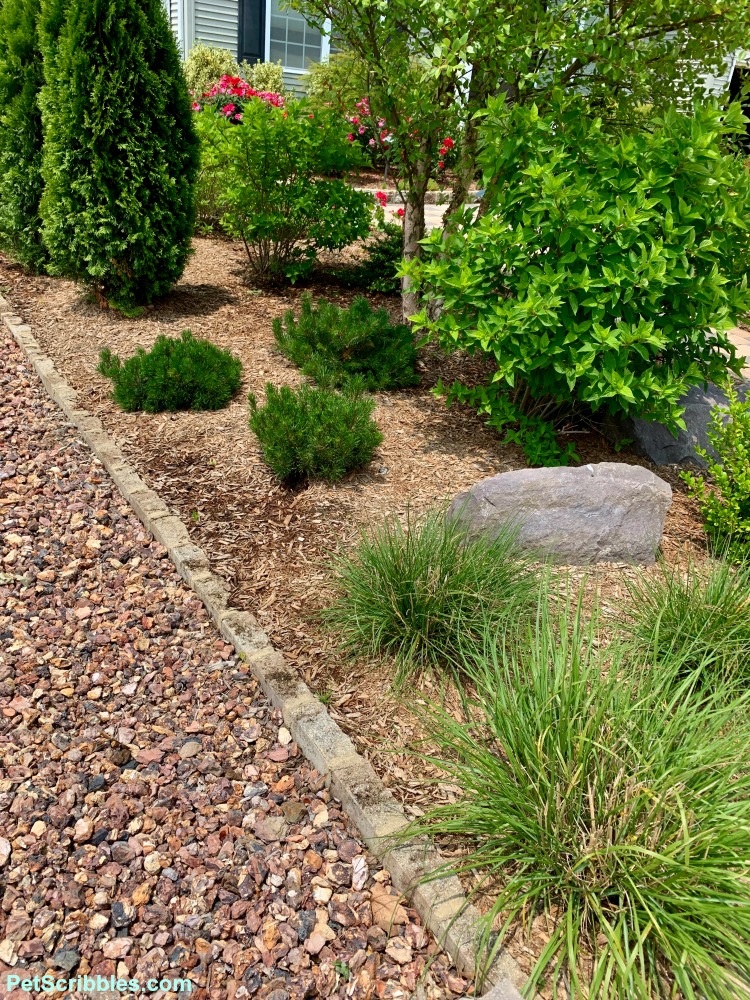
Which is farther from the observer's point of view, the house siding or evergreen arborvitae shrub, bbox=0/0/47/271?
evergreen arborvitae shrub, bbox=0/0/47/271

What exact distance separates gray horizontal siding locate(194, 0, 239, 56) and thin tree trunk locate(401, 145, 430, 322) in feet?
35.9

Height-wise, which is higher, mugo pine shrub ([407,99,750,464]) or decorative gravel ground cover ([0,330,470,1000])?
mugo pine shrub ([407,99,750,464])

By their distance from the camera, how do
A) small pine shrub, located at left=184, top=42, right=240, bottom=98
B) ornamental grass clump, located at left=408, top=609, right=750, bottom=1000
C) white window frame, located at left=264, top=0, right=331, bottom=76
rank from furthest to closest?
1. white window frame, located at left=264, top=0, right=331, bottom=76
2. small pine shrub, located at left=184, top=42, right=240, bottom=98
3. ornamental grass clump, located at left=408, top=609, right=750, bottom=1000

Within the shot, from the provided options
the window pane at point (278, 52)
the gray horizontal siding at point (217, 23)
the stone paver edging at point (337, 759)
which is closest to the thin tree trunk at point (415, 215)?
the stone paver edging at point (337, 759)

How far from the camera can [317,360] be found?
472 cm

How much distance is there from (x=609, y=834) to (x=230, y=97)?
12599 mm

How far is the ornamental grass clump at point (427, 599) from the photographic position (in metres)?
2.62

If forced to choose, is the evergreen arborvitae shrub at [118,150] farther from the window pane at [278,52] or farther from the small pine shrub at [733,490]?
the window pane at [278,52]

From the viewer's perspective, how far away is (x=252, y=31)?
14422 millimetres

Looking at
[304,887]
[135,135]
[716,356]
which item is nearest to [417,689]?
[304,887]

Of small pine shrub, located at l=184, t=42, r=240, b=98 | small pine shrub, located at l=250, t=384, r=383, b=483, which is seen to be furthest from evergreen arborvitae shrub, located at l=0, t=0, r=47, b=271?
small pine shrub, located at l=184, t=42, r=240, b=98

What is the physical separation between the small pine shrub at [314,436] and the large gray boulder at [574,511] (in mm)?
709

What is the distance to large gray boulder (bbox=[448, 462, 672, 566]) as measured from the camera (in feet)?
10.2

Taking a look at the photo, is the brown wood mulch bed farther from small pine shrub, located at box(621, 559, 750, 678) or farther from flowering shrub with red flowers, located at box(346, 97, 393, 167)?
flowering shrub with red flowers, located at box(346, 97, 393, 167)
